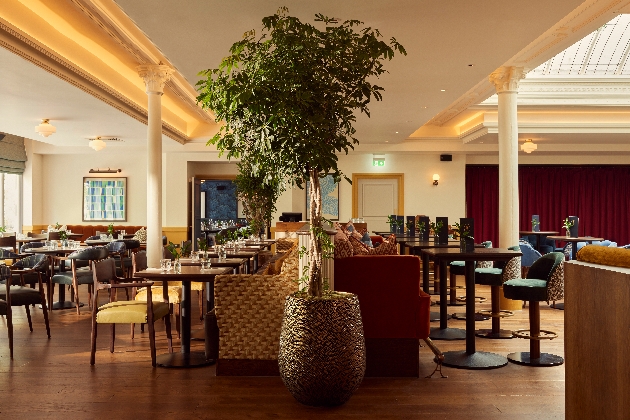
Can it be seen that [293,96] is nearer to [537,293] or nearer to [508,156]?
[537,293]

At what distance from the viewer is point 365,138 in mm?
14578

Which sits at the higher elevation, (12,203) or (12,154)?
(12,154)

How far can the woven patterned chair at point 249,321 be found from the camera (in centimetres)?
500

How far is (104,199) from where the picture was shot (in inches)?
670

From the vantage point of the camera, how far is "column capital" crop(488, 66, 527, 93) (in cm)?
873

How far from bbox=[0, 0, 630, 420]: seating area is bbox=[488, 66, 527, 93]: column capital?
0.04 metres

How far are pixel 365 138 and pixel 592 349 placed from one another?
1219cm

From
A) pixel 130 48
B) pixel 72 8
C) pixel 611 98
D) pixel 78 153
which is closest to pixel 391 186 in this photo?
pixel 611 98

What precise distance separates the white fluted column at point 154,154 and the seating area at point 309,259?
33mm

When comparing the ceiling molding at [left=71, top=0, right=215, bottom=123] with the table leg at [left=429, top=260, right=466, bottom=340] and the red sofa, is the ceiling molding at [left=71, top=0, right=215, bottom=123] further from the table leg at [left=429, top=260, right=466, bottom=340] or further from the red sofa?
the table leg at [left=429, top=260, right=466, bottom=340]

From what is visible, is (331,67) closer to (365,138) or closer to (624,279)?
(624,279)

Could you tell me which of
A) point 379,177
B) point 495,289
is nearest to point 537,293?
point 495,289

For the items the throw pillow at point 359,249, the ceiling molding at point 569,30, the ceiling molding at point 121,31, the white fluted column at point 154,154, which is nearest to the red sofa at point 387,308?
the throw pillow at point 359,249

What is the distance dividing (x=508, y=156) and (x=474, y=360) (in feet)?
13.8
